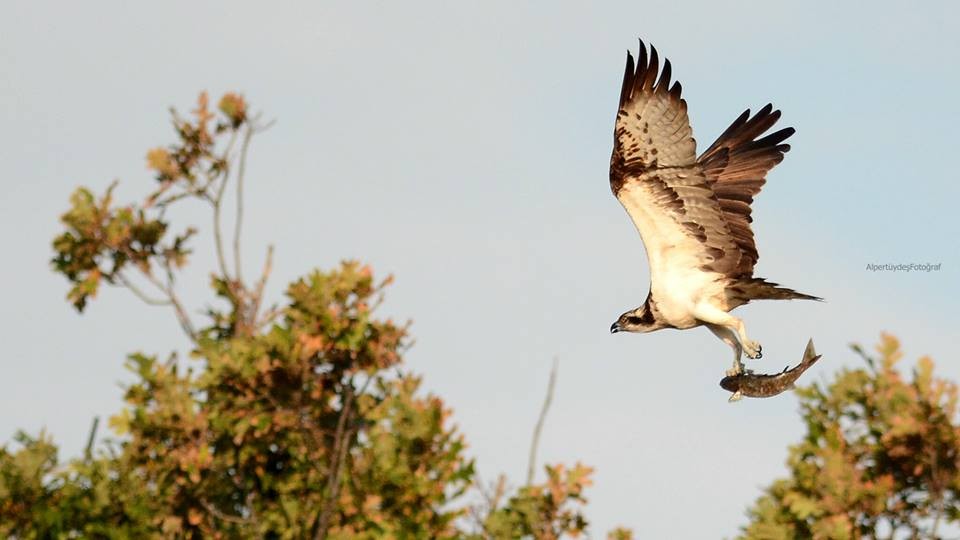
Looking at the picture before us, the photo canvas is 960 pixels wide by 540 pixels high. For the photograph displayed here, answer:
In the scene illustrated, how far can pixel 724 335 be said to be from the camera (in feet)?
44.1

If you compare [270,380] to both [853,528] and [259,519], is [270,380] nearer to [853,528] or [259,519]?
[259,519]

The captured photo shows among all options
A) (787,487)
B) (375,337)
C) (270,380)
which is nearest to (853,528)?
(787,487)

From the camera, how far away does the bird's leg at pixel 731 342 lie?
12805mm

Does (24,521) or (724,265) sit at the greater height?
(724,265)

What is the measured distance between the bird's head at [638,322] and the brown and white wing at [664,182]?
463 mm

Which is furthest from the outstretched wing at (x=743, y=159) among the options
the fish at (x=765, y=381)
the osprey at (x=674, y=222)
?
Result: the fish at (x=765, y=381)

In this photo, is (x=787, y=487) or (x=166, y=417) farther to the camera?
(x=787, y=487)

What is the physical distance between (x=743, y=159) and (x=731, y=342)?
3787mm

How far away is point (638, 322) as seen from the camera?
13820 mm

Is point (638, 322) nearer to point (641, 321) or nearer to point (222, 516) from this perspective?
point (641, 321)

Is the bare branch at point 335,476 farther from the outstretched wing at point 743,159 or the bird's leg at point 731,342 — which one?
the outstretched wing at point 743,159

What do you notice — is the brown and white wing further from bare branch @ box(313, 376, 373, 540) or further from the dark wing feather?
bare branch @ box(313, 376, 373, 540)

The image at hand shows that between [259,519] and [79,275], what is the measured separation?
2.09 metres

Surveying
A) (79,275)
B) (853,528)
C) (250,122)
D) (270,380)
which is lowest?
(853,528)
